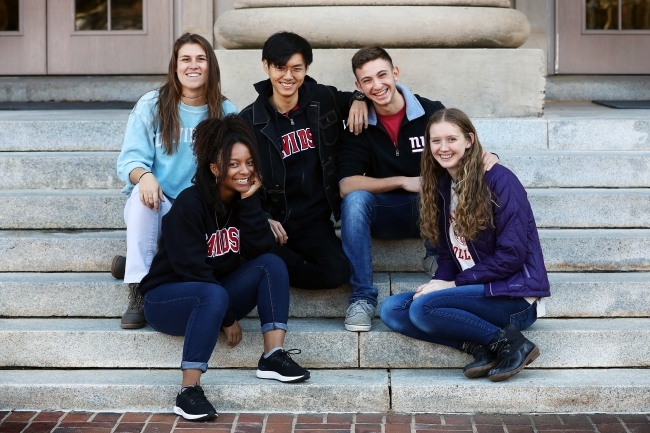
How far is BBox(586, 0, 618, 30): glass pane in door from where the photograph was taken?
330 inches

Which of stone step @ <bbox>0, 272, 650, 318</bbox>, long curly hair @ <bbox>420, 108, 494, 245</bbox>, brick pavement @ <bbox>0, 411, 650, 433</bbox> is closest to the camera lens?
brick pavement @ <bbox>0, 411, 650, 433</bbox>

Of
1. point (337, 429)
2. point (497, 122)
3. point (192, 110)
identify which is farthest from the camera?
point (497, 122)

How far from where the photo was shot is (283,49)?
4859mm

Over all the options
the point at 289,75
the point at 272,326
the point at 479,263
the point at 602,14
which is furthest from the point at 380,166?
the point at 602,14

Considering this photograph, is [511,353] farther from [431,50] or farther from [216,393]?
[431,50]

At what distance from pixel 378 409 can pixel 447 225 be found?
0.92 metres

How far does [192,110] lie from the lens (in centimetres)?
502

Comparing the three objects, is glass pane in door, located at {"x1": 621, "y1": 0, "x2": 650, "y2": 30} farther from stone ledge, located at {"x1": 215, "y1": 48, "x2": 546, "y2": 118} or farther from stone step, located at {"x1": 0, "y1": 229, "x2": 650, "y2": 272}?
stone step, located at {"x1": 0, "y1": 229, "x2": 650, "y2": 272}

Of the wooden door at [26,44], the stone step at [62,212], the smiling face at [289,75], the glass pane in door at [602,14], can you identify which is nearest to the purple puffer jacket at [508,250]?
the smiling face at [289,75]

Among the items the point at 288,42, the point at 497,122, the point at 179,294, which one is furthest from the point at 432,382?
the point at 497,122

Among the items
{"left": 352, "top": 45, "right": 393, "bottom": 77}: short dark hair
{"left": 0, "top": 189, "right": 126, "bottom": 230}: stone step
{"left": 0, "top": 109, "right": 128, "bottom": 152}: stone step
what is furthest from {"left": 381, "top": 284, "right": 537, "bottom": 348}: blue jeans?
A: {"left": 0, "top": 109, "right": 128, "bottom": 152}: stone step

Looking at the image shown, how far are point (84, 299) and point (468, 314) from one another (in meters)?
1.95

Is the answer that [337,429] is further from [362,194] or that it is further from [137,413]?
[362,194]

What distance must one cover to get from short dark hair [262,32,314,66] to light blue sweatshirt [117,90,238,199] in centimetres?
47
